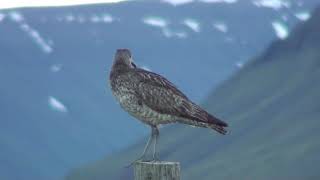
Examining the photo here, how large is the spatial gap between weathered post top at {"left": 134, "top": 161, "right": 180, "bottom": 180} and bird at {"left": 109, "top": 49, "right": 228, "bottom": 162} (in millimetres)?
2291

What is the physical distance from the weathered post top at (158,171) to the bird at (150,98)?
2.29m

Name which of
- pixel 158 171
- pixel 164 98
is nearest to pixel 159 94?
pixel 164 98

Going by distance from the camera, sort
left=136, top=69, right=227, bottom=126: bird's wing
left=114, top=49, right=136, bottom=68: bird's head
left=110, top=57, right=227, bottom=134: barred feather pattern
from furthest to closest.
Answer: left=114, top=49, right=136, bottom=68: bird's head
left=110, top=57, right=227, bottom=134: barred feather pattern
left=136, top=69, right=227, bottom=126: bird's wing

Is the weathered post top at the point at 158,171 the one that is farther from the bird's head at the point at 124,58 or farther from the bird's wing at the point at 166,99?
the bird's head at the point at 124,58

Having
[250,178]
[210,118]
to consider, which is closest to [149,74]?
[210,118]

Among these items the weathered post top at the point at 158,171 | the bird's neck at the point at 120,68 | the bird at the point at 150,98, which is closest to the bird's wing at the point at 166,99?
the bird at the point at 150,98

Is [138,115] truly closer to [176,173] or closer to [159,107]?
[159,107]

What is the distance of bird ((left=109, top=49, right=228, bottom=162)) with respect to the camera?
13227 mm

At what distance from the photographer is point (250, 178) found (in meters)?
198

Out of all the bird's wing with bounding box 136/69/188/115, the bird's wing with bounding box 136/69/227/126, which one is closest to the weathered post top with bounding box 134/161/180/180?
the bird's wing with bounding box 136/69/227/126

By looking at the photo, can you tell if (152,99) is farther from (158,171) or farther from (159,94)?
(158,171)

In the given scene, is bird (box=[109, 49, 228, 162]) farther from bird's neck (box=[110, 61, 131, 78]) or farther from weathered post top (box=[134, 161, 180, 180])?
weathered post top (box=[134, 161, 180, 180])

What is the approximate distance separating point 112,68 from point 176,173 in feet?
Result: 12.8

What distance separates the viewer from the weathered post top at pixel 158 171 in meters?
10.7
